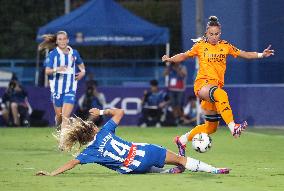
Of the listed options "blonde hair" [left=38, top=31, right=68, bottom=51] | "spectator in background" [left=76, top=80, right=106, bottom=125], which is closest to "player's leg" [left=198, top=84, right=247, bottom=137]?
"blonde hair" [left=38, top=31, right=68, bottom=51]

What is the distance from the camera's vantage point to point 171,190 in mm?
11867

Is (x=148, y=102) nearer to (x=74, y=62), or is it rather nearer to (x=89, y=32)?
(x=89, y=32)

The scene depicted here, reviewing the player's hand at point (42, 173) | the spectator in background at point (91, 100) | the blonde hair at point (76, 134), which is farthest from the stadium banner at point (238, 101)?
the blonde hair at point (76, 134)

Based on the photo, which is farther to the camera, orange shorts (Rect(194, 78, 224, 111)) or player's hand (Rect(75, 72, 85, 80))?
player's hand (Rect(75, 72, 85, 80))

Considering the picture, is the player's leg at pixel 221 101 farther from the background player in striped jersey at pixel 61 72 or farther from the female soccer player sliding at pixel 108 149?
the background player in striped jersey at pixel 61 72

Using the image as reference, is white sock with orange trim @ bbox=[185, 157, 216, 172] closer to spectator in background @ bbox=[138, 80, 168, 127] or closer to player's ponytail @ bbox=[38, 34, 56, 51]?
player's ponytail @ bbox=[38, 34, 56, 51]

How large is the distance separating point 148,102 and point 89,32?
16.0 ft

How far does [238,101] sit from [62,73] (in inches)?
387

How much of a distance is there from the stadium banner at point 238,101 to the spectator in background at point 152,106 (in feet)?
1.56

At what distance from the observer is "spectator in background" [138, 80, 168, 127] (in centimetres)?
2889

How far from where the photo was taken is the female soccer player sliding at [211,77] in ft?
50.1

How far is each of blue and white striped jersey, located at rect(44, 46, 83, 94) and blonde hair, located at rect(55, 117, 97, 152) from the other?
21.6 ft

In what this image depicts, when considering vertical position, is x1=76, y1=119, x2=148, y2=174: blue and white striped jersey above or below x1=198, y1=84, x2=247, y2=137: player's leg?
below

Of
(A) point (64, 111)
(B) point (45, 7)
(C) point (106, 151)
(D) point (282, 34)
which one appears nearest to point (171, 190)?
(C) point (106, 151)
